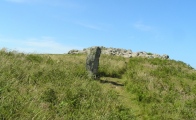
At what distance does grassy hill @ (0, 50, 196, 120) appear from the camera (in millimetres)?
9422

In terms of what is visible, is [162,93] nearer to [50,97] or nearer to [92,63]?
[92,63]

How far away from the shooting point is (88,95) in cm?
1308

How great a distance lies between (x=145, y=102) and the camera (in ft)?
48.9

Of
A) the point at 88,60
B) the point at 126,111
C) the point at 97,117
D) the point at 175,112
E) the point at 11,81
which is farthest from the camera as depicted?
the point at 88,60

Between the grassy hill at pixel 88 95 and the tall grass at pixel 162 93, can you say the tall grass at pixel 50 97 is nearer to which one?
the grassy hill at pixel 88 95

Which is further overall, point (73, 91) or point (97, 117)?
point (73, 91)

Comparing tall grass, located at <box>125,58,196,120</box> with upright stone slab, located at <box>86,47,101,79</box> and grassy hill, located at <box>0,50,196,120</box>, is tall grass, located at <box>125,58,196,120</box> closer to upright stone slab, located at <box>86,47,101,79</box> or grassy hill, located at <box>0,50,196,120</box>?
grassy hill, located at <box>0,50,196,120</box>

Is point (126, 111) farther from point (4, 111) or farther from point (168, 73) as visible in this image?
point (168, 73)

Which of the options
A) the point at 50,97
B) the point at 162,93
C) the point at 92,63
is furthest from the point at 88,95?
the point at 92,63

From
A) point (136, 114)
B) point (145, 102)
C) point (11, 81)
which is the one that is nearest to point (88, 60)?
point (145, 102)

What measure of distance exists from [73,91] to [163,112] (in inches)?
173

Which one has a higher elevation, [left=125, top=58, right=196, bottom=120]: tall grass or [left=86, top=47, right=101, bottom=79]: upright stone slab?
[left=86, top=47, right=101, bottom=79]: upright stone slab

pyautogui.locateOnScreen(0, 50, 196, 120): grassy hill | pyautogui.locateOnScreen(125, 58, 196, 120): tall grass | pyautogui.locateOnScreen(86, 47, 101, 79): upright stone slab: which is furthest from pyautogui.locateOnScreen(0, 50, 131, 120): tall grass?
pyautogui.locateOnScreen(86, 47, 101, 79): upright stone slab

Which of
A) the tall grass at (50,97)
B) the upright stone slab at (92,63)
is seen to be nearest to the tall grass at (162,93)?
the tall grass at (50,97)
